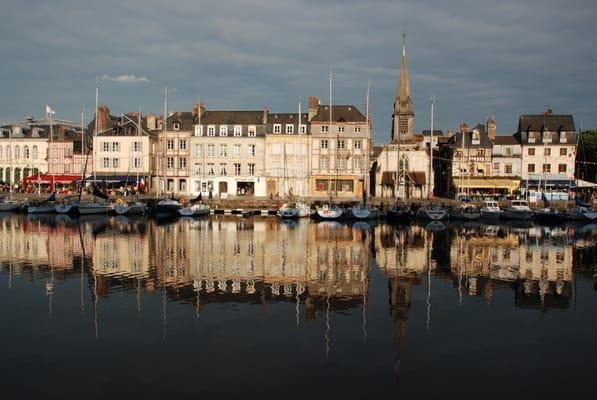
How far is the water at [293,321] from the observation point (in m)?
11.8

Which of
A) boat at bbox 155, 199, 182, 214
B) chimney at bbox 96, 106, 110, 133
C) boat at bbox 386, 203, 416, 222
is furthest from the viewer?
chimney at bbox 96, 106, 110, 133

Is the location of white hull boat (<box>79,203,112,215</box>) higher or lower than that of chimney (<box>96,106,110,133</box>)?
lower

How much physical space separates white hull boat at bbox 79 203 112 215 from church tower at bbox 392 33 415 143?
31.6m

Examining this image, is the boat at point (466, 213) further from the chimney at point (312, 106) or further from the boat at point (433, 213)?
the chimney at point (312, 106)

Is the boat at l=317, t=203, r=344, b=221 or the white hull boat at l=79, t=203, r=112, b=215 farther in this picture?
the white hull boat at l=79, t=203, r=112, b=215

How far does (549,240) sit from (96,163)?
5059 centimetres

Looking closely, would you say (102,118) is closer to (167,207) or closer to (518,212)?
(167,207)

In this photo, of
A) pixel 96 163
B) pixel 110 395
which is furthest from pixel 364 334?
pixel 96 163

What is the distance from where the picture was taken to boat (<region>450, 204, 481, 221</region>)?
51.4m

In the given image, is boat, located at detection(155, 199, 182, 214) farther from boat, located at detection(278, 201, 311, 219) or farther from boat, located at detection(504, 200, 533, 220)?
boat, located at detection(504, 200, 533, 220)

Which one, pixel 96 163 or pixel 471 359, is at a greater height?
pixel 96 163

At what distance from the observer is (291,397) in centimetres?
1102

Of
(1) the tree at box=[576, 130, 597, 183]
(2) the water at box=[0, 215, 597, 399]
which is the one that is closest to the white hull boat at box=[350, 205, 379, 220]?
(2) the water at box=[0, 215, 597, 399]

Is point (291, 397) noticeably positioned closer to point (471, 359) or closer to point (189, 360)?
point (189, 360)
